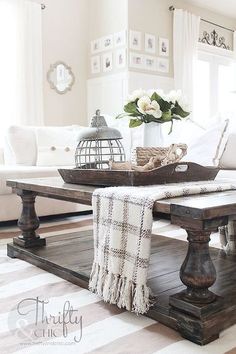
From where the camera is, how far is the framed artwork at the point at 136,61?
16.3 ft

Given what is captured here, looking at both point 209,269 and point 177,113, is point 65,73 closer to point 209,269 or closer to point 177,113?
point 177,113

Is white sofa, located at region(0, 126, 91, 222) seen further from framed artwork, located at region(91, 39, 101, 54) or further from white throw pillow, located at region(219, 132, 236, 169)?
framed artwork, located at region(91, 39, 101, 54)

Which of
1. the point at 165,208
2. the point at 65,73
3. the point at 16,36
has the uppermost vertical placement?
the point at 16,36

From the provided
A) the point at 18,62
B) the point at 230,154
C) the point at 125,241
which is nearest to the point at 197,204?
the point at 125,241

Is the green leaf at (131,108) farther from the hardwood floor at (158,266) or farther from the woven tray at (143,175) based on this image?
the hardwood floor at (158,266)

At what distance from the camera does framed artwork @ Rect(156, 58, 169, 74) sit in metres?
5.34

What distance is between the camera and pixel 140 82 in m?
5.11

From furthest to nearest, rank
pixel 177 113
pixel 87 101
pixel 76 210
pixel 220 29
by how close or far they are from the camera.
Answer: pixel 220 29 → pixel 87 101 → pixel 76 210 → pixel 177 113

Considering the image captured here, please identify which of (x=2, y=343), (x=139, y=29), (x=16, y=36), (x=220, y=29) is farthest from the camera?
(x=220, y=29)

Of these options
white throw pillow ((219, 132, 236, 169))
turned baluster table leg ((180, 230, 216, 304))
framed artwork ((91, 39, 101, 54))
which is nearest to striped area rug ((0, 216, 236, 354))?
turned baluster table leg ((180, 230, 216, 304))

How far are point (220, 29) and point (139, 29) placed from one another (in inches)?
73.9

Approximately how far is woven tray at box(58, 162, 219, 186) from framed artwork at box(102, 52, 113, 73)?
3.63 m

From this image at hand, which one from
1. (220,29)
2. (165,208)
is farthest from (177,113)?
(220,29)

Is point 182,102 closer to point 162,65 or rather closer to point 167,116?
point 167,116
